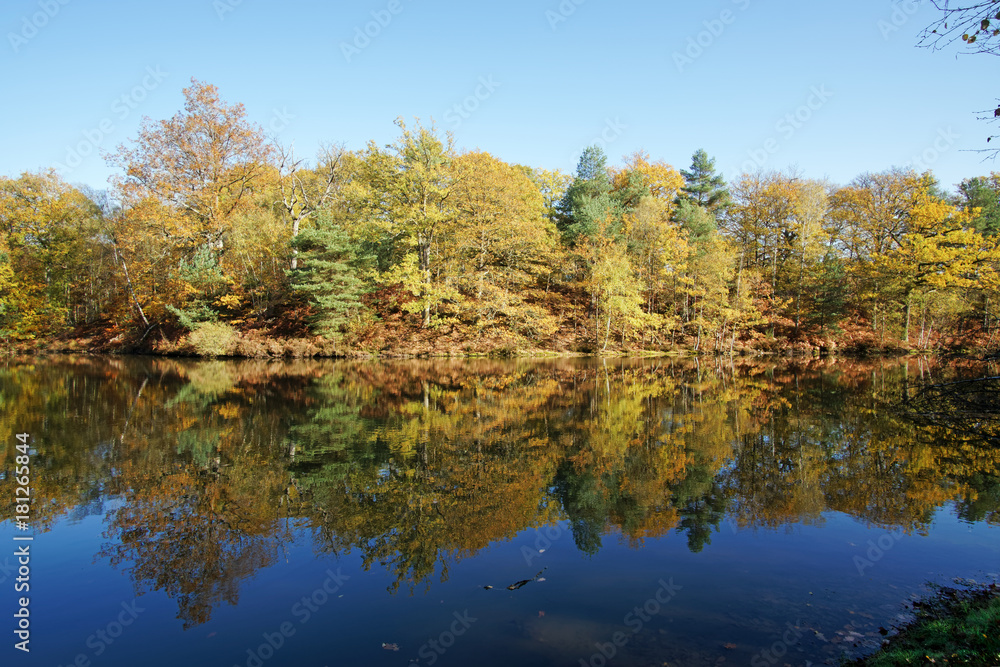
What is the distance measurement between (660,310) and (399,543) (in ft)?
129

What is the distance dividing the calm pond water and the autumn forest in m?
21.0

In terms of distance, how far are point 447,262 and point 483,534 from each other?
32.5 m

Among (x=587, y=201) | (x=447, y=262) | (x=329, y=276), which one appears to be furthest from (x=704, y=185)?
(x=329, y=276)

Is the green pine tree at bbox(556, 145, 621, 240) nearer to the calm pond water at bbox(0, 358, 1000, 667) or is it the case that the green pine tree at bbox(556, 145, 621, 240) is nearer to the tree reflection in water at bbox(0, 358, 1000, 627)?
the tree reflection in water at bbox(0, 358, 1000, 627)

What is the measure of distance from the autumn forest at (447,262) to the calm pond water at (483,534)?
21041 millimetres

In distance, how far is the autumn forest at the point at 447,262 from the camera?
33438mm

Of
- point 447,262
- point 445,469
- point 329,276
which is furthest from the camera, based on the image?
point 447,262

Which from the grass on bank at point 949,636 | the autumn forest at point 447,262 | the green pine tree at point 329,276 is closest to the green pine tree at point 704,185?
the autumn forest at point 447,262

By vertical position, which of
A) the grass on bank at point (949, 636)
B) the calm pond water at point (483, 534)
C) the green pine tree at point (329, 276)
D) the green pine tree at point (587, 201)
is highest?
the green pine tree at point (587, 201)

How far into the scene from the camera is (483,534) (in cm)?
682

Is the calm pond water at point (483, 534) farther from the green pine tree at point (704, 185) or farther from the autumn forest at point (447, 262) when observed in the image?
the green pine tree at point (704, 185)

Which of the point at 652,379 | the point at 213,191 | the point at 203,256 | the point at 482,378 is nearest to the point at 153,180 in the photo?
the point at 213,191

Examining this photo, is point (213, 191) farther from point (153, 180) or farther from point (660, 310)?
point (660, 310)

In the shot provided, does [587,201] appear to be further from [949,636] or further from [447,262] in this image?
[949,636]
